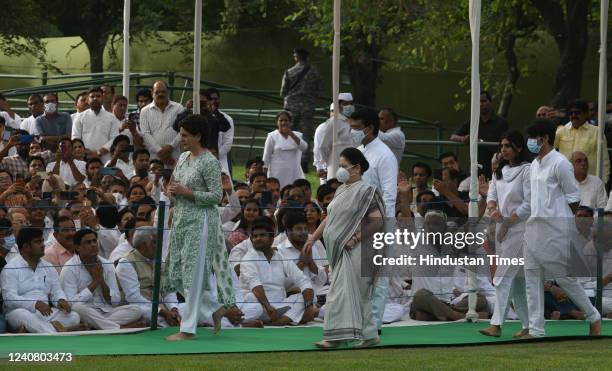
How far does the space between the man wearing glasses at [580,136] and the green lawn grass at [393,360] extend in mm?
5815

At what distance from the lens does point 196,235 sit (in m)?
14.8

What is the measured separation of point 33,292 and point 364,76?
21.1 meters

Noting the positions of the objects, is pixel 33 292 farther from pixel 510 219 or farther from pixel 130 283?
pixel 510 219

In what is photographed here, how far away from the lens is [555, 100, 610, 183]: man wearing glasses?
19859mm

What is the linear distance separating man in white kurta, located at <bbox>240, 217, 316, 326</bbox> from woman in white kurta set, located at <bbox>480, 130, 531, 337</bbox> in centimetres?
210

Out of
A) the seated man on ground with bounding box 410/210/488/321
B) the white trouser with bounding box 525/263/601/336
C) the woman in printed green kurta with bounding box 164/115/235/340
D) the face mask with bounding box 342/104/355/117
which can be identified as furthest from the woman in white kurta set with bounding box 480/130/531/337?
the face mask with bounding box 342/104/355/117

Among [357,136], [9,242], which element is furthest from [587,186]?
[9,242]

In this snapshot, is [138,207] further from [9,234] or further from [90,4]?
[90,4]

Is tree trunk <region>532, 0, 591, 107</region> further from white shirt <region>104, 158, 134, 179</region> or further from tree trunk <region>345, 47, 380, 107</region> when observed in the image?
white shirt <region>104, 158, 134, 179</region>

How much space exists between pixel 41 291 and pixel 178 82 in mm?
20673

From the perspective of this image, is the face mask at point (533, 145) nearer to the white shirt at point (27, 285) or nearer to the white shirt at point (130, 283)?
the white shirt at point (130, 283)

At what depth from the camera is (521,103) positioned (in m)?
35.8

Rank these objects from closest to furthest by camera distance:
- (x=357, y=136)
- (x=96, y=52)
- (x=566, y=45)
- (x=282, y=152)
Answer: (x=357, y=136)
(x=282, y=152)
(x=566, y=45)
(x=96, y=52)

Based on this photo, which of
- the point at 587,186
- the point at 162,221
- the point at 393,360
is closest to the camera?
the point at 393,360
